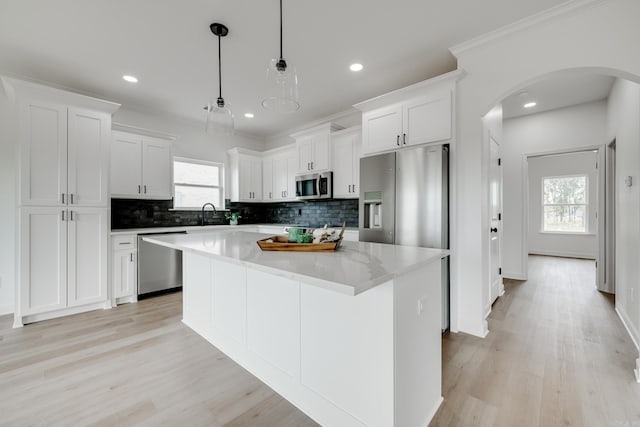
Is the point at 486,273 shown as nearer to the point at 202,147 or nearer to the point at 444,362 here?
the point at 444,362

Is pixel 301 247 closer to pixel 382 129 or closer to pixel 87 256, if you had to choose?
pixel 382 129

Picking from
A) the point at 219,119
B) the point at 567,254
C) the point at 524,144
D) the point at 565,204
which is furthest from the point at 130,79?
the point at 567,254

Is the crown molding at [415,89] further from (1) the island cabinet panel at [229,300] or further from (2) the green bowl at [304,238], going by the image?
(1) the island cabinet panel at [229,300]

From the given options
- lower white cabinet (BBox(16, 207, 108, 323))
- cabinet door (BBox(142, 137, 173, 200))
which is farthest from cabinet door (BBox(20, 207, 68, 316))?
cabinet door (BBox(142, 137, 173, 200))

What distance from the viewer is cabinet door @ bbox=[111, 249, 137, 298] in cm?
338

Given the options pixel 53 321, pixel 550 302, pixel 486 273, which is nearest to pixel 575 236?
pixel 550 302

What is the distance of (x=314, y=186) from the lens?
4348 mm

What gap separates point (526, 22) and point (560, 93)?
2169 millimetres

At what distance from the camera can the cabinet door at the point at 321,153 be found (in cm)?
417

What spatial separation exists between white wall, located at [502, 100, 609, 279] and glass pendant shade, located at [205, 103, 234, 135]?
14.8 ft

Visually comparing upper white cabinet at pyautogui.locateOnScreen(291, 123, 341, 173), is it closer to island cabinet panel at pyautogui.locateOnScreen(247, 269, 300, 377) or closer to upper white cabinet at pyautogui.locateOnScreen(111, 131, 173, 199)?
upper white cabinet at pyautogui.locateOnScreen(111, 131, 173, 199)

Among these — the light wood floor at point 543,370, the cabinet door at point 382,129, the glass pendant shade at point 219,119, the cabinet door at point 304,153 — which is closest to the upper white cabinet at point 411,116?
the cabinet door at point 382,129

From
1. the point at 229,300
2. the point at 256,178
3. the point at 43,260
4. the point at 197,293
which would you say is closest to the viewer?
the point at 229,300

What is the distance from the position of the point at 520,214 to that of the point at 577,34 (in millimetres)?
3069
